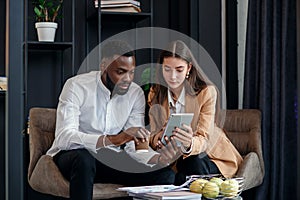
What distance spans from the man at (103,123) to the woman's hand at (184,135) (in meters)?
0.17

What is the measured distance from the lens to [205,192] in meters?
2.73

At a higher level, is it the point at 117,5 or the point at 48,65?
the point at 117,5

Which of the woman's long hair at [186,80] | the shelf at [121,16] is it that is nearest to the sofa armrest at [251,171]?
the woman's long hair at [186,80]

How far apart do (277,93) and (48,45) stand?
64.5 inches

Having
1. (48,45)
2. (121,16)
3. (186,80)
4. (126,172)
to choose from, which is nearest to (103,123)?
(126,172)

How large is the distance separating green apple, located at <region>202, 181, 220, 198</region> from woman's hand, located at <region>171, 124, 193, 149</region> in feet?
2.29

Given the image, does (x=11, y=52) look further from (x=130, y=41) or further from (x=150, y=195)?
(x=130, y=41)

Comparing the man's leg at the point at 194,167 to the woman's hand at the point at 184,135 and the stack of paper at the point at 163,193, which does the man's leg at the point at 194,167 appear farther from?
the stack of paper at the point at 163,193

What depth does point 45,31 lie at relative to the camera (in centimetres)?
429

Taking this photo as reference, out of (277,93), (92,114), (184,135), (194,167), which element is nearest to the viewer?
(184,135)

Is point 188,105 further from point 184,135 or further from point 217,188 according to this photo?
point 217,188

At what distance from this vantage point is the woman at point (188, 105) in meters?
3.68

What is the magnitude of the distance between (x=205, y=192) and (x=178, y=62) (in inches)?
45.3

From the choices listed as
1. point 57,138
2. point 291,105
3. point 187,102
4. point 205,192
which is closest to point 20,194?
point 57,138
